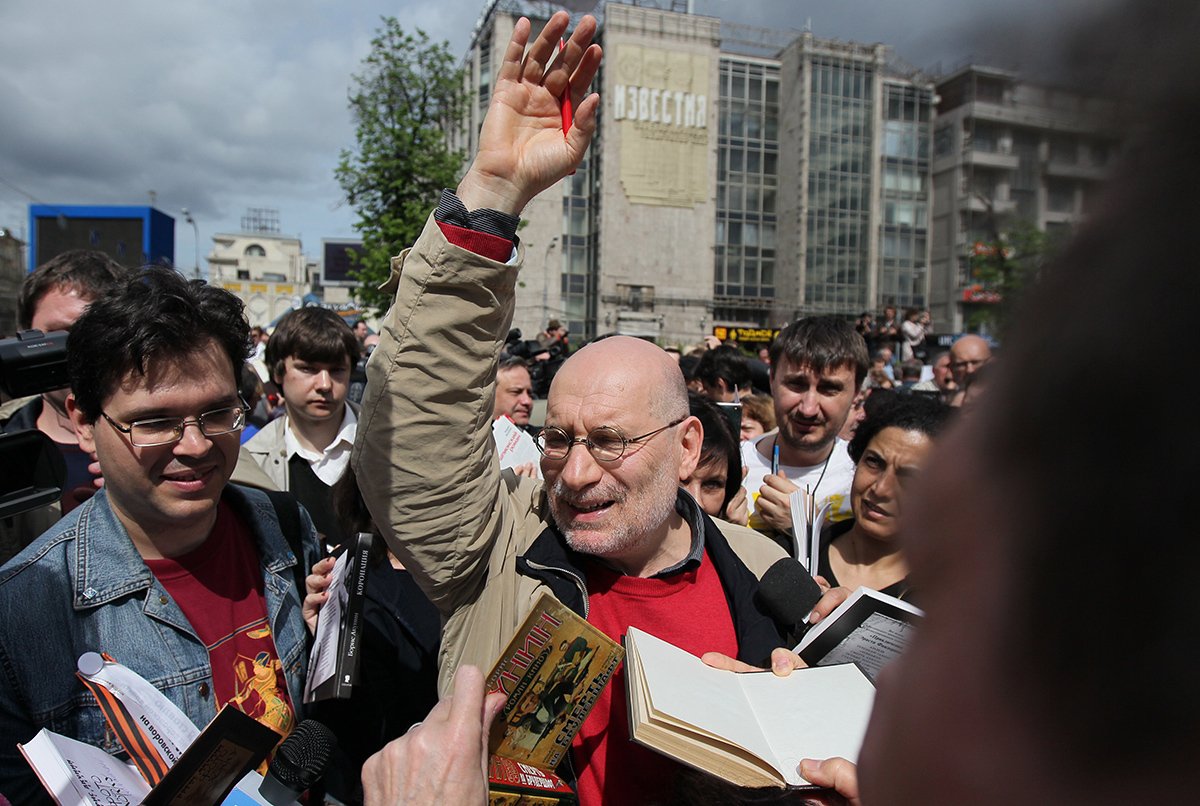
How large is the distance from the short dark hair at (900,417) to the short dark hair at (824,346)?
0.70 meters

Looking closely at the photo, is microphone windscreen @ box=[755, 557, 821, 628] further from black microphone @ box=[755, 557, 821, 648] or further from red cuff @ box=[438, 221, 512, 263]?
red cuff @ box=[438, 221, 512, 263]

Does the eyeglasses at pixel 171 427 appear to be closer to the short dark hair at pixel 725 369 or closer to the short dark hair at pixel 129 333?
the short dark hair at pixel 129 333

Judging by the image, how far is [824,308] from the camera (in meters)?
43.9

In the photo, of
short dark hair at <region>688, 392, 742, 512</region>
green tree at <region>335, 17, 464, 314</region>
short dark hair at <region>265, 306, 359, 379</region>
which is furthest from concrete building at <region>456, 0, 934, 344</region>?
short dark hair at <region>688, 392, 742, 512</region>

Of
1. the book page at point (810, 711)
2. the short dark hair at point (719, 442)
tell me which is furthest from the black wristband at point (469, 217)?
the short dark hair at point (719, 442)

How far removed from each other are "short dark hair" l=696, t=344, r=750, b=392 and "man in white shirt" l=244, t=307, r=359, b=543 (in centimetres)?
262

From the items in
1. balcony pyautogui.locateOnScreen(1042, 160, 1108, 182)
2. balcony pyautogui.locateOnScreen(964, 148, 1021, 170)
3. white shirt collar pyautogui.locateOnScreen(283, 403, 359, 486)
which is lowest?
white shirt collar pyautogui.locateOnScreen(283, 403, 359, 486)

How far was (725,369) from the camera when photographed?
571 cm

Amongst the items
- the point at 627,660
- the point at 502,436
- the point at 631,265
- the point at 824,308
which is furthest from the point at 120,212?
the point at 824,308

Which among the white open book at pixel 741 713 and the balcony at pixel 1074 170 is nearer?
the balcony at pixel 1074 170

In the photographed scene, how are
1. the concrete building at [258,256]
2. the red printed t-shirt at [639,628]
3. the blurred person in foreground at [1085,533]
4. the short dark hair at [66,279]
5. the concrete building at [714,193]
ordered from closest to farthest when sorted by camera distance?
the blurred person in foreground at [1085,533]
the red printed t-shirt at [639,628]
the short dark hair at [66,279]
the concrete building at [714,193]
the concrete building at [258,256]

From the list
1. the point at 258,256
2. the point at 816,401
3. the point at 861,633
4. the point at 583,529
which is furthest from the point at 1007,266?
the point at 258,256

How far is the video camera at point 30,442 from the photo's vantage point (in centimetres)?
169

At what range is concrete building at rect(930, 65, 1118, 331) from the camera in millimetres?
461
